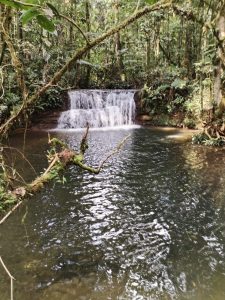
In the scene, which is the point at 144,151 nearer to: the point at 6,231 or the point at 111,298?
the point at 6,231

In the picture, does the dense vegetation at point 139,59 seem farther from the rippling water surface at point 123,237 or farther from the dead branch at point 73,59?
the dead branch at point 73,59

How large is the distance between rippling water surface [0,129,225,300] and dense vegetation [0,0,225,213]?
4.10 meters

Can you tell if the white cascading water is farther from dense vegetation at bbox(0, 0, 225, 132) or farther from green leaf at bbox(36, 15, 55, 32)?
A: green leaf at bbox(36, 15, 55, 32)

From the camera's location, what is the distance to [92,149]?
1109 cm

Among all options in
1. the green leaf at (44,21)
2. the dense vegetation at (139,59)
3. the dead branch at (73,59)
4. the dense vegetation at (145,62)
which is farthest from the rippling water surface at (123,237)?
the dense vegetation at (139,59)

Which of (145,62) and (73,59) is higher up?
Result: (145,62)

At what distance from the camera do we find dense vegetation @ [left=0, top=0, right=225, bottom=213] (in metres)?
12.1

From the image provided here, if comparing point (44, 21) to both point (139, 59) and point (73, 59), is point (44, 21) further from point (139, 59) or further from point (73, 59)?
point (139, 59)

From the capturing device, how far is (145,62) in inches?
931

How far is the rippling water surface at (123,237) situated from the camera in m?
4.04

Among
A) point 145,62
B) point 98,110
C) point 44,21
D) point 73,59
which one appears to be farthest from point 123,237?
point 145,62

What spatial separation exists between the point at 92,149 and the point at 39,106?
595cm

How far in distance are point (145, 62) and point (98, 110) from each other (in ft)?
25.7

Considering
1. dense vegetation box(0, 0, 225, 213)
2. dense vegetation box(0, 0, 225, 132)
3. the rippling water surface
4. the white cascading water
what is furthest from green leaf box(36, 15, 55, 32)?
the white cascading water
